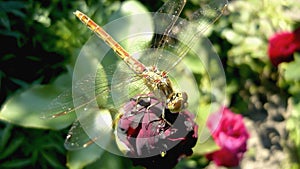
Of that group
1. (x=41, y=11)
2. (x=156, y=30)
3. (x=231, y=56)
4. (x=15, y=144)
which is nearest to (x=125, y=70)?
(x=156, y=30)

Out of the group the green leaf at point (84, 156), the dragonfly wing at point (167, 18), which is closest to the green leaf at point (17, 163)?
the green leaf at point (84, 156)

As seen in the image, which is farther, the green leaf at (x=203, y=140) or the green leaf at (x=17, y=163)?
the green leaf at (x=17, y=163)

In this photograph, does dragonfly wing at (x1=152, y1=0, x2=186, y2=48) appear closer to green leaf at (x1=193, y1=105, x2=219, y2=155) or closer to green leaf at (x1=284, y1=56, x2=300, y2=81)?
green leaf at (x1=193, y1=105, x2=219, y2=155)

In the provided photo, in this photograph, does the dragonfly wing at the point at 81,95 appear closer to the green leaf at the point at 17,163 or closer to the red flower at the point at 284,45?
the green leaf at the point at 17,163

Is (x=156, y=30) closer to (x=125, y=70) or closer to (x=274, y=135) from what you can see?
(x=125, y=70)

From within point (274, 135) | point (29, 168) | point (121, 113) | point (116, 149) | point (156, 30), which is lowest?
point (274, 135)

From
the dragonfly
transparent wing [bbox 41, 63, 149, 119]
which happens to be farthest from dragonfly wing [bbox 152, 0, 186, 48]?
transparent wing [bbox 41, 63, 149, 119]

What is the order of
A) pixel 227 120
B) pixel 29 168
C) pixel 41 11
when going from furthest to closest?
pixel 41 11, pixel 29 168, pixel 227 120
